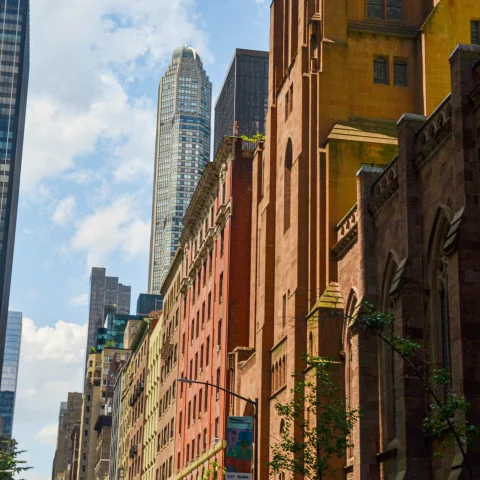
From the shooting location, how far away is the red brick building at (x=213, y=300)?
219ft

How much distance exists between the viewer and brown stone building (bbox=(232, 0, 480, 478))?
47281mm

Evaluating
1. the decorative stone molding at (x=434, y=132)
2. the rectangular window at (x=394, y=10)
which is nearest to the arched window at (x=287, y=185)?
the rectangular window at (x=394, y=10)

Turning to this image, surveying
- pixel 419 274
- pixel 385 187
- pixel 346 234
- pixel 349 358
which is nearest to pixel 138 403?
pixel 346 234

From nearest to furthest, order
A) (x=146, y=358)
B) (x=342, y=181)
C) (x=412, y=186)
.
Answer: (x=412, y=186), (x=342, y=181), (x=146, y=358)

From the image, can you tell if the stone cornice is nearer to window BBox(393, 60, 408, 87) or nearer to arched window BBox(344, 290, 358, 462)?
window BBox(393, 60, 408, 87)

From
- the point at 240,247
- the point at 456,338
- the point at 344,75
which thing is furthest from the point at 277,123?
the point at 456,338

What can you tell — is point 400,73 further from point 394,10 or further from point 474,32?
point 474,32

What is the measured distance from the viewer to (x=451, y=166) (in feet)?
105

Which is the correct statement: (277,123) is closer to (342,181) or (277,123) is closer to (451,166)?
(342,181)

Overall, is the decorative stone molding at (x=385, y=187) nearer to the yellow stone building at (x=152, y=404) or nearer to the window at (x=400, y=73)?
the window at (x=400, y=73)

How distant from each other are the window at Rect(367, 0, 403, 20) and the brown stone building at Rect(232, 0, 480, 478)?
0.05 metres

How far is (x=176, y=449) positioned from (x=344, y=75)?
1750 inches

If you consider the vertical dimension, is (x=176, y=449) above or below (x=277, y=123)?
below

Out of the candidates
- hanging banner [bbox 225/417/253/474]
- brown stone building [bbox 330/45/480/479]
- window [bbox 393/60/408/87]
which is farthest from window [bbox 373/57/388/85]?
hanging banner [bbox 225/417/253/474]
